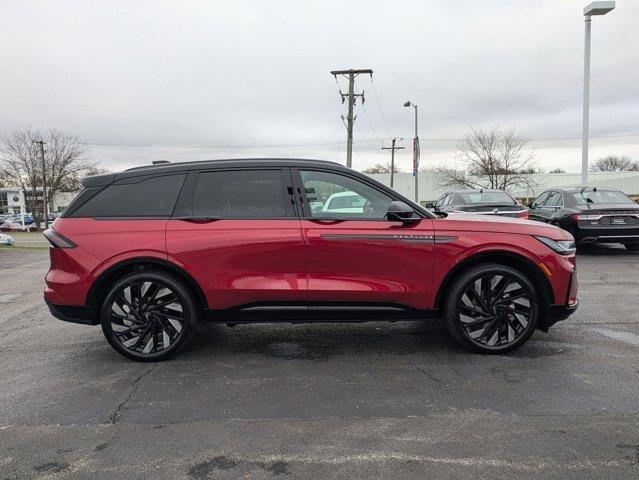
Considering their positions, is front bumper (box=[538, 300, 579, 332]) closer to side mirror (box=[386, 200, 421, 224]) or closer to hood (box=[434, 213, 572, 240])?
hood (box=[434, 213, 572, 240])

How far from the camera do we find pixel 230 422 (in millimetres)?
3252

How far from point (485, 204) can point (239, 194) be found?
26.5ft

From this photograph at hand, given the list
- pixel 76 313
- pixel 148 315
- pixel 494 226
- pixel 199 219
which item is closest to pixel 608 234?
pixel 494 226

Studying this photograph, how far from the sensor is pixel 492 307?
433cm

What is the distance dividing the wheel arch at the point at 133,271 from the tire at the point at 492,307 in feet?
7.36

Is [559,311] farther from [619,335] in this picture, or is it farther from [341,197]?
[341,197]

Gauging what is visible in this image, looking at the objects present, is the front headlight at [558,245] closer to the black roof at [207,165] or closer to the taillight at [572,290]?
the taillight at [572,290]

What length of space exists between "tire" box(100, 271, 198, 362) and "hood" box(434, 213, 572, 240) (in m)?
2.36

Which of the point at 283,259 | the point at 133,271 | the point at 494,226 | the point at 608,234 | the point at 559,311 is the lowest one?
the point at 559,311

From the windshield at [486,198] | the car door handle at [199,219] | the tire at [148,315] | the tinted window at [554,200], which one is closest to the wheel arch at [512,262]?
the car door handle at [199,219]

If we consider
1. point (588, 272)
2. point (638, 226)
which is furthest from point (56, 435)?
point (638, 226)

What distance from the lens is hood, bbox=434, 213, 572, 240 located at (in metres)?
4.29

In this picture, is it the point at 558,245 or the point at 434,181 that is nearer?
the point at 558,245

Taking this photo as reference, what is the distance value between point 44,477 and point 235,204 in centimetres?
246
